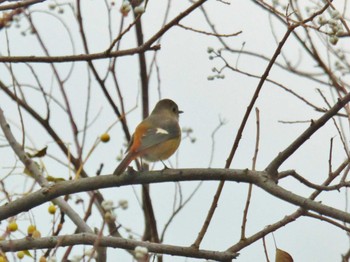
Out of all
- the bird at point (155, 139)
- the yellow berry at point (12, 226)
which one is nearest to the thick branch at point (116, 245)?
the yellow berry at point (12, 226)

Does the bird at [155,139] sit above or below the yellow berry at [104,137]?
above

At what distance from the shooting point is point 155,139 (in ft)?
16.7

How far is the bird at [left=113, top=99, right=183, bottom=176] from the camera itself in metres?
4.81

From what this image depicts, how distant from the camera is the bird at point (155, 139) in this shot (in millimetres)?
4808

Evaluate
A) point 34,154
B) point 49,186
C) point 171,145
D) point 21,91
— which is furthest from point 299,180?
point 21,91

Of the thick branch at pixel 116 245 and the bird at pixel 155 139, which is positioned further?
the bird at pixel 155 139

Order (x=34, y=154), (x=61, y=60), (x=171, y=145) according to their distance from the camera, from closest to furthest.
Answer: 1. (x=61, y=60)
2. (x=34, y=154)
3. (x=171, y=145)

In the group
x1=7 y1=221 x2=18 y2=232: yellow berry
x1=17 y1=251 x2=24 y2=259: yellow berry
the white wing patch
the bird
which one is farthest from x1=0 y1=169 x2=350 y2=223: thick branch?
the white wing patch

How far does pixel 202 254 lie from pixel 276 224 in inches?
19.4

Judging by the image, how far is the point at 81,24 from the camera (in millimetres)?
5855

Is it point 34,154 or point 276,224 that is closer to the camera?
point 276,224

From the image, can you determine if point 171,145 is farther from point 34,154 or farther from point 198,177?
point 198,177

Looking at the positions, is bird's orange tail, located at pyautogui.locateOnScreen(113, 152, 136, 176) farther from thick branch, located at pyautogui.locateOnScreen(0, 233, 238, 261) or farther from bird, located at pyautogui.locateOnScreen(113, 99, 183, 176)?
thick branch, located at pyautogui.locateOnScreen(0, 233, 238, 261)

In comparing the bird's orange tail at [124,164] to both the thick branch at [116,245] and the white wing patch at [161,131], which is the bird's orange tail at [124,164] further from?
the white wing patch at [161,131]
